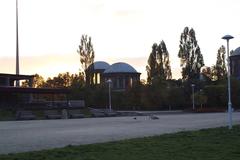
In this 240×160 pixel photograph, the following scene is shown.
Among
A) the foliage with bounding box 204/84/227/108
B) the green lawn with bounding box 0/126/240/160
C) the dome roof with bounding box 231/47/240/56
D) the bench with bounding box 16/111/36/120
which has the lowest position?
the green lawn with bounding box 0/126/240/160

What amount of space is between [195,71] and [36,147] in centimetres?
7233

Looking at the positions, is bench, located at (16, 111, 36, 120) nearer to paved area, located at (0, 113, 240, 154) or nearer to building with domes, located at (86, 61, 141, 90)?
paved area, located at (0, 113, 240, 154)

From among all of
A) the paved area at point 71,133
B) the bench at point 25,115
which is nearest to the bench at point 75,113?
the bench at point 25,115

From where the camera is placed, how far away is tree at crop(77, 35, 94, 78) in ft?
280

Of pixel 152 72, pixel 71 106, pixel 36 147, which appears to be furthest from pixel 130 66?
pixel 36 147

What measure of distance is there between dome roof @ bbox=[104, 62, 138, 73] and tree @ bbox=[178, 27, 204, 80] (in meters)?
26.2

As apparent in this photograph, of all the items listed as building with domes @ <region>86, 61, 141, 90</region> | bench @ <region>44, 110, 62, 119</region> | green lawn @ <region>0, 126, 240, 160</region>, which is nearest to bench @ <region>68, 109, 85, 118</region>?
bench @ <region>44, 110, 62, 119</region>

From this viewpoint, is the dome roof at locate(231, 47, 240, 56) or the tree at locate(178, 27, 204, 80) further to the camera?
the dome roof at locate(231, 47, 240, 56)

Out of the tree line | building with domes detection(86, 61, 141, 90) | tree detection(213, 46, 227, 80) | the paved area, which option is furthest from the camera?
building with domes detection(86, 61, 141, 90)

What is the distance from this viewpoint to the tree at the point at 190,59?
281ft

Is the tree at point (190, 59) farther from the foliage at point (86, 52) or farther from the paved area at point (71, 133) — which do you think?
the paved area at point (71, 133)

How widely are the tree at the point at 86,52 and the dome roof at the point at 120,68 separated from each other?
79.5 ft

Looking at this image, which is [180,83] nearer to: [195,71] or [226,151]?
[195,71]

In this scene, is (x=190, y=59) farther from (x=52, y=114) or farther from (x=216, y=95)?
(x=52, y=114)
